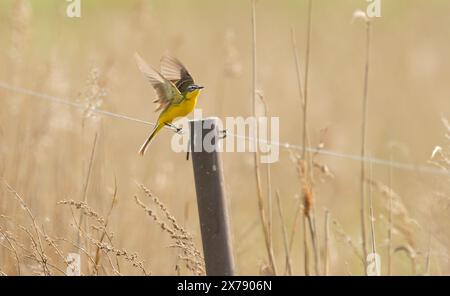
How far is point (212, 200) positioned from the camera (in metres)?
2.66

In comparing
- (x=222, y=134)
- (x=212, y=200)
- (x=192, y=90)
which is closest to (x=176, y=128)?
(x=192, y=90)

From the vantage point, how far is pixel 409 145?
292 inches

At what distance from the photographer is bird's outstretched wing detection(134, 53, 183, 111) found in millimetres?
3207

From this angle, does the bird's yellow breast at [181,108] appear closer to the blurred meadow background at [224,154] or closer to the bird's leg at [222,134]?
the blurred meadow background at [224,154]

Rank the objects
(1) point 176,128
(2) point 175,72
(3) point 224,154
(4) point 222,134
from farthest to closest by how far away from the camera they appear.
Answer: (3) point 224,154, (1) point 176,128, (2) point 175,72, (4) point 222,134

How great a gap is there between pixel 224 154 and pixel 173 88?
2.59m

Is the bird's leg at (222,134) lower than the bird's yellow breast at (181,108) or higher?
lower

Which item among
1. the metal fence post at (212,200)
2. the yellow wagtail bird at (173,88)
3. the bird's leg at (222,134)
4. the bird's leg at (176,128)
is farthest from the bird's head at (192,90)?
the metal fence post at (212,200)

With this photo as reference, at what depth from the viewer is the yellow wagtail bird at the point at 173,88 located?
11.0ft

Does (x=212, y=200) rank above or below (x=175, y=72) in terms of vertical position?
below

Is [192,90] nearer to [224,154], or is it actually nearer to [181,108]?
[181,108]

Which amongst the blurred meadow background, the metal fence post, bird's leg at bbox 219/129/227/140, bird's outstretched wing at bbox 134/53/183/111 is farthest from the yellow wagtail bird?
the metal fence post
